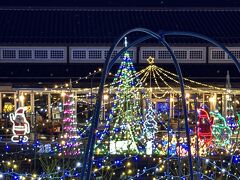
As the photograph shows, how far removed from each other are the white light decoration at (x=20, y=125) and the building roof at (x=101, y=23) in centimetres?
1118

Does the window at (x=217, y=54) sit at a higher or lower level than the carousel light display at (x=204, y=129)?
higher

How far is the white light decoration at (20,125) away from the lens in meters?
20.7

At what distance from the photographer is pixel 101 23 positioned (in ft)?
110

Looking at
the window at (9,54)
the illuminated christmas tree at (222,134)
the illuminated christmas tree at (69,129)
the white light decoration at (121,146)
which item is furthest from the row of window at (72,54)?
the white light decoration at (121,146)

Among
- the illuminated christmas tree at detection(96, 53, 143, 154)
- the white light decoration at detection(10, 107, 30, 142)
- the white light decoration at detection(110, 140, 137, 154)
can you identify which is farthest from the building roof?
the white light decoration at detection(110, 140, 137, 154)

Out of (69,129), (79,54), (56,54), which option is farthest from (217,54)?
(69,129)

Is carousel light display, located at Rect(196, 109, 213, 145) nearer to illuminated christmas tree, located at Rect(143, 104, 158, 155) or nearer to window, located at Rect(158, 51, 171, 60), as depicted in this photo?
illuminated christmas tree, located at Rect(143, 104, 158, 155)

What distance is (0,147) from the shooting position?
2172cm

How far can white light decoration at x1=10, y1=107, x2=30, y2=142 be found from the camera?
2070cm

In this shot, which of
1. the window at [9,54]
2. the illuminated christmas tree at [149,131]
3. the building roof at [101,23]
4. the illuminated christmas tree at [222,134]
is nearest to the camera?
the illuminated christmas tree at [149,131]

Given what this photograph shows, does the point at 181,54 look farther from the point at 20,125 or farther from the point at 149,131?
the point at 149,131

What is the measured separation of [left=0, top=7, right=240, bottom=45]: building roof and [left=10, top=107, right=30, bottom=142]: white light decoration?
36.7 ft

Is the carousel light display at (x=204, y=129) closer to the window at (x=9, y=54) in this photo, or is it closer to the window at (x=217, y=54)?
the window at (x=217, y=54)

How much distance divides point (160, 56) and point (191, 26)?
2.19m
